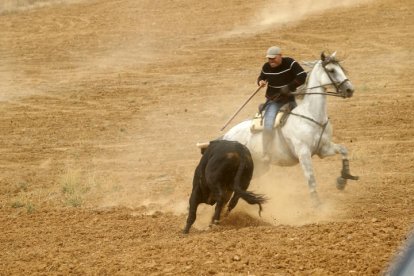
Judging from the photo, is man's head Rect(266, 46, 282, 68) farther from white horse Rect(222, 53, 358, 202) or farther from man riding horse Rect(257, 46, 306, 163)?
white horse Rect(222, 53, 358, 202)

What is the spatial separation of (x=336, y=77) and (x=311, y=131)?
805mm

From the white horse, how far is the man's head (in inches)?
20.2

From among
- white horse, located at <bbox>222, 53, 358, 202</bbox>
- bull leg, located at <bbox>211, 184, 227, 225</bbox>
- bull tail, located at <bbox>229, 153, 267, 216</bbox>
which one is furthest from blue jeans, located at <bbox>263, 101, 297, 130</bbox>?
bull leg, located at <bbox>211, 184, 227, 225</bbox>

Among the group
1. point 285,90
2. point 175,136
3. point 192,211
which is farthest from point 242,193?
point 175,136

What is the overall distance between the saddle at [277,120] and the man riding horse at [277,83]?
43mm

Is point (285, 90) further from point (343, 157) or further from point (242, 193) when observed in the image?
point (242, 193)

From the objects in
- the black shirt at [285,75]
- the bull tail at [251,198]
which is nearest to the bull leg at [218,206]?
the bull tail at [251,198]

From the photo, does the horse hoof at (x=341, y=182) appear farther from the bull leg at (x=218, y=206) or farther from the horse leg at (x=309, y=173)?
the bull leg at (x=218, y=206)

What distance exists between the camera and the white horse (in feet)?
36.2

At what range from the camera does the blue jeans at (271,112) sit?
11281 mm

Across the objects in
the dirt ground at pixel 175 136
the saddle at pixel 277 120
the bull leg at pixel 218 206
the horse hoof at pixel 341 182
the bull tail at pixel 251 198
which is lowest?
the dirt ground at pixel 175 136

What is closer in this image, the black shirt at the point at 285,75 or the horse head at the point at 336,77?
the horse head at the point at 336,77

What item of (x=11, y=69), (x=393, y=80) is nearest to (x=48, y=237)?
(x=393, y=80)

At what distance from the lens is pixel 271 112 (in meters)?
11.4
